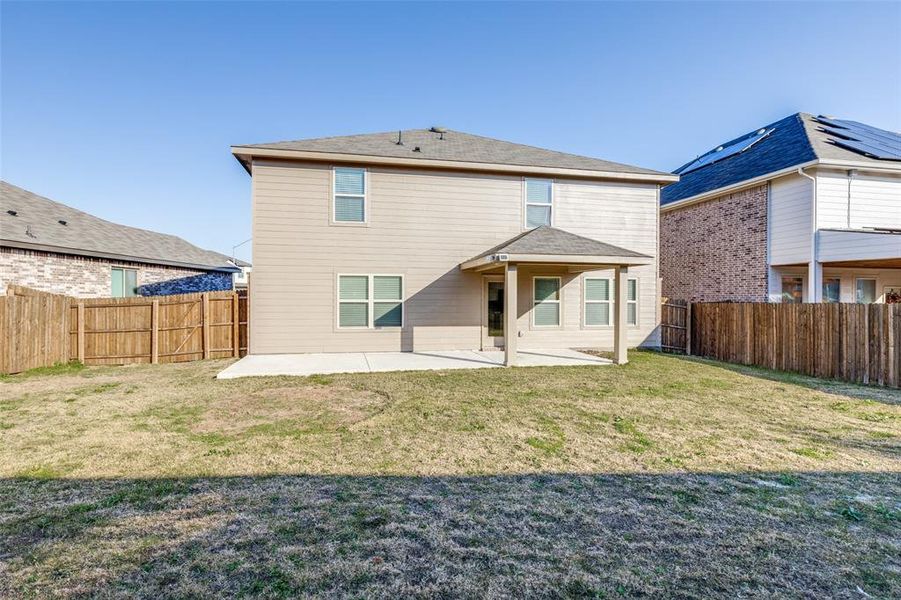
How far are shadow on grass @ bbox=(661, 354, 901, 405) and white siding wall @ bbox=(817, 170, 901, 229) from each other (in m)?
5.20

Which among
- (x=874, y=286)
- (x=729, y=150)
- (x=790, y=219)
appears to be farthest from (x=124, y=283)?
(x=874, y=286)

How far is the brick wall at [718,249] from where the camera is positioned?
42.6ft

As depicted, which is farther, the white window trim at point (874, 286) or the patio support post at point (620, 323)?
the white window trim at point (874, 286)

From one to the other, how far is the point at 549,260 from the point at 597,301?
3777 millimetres

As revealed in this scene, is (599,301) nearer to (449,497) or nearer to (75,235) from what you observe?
(449,497)

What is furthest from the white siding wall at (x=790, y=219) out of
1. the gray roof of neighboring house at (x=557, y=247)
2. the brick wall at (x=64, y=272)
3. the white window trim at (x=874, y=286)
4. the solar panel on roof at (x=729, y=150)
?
the brick wall at (x=64, y=272)

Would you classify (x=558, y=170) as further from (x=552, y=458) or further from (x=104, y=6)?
(x=104, y=6)

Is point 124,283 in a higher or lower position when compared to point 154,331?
higher

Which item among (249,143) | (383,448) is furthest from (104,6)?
(383,448)

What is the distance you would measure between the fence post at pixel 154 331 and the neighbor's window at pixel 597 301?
11410 millimetres

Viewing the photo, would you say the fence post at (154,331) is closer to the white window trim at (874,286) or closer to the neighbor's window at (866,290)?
the white window trim at (874,286)

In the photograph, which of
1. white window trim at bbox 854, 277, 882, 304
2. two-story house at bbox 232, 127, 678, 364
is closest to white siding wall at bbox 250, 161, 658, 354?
two-story house at bbox 232, 127, 678, 364

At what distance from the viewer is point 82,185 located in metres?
17.6

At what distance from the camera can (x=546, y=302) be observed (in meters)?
12.1
